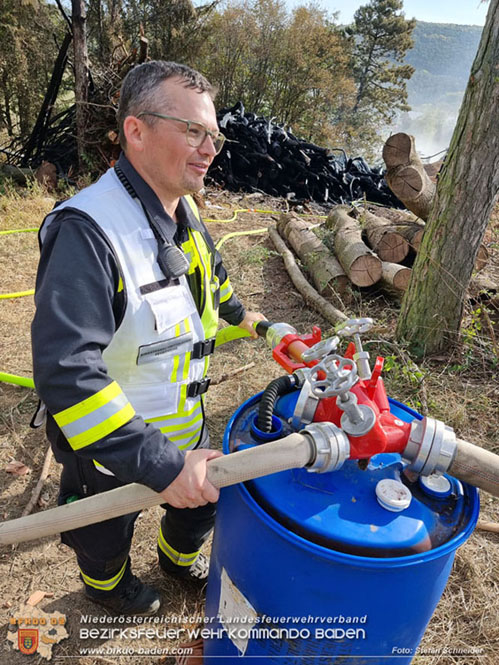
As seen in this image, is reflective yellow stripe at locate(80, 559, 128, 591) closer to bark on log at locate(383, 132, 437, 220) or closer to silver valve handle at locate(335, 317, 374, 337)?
silver valve handle at locate(335, 317, 374, 337)

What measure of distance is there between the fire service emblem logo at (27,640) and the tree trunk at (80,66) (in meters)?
7.57

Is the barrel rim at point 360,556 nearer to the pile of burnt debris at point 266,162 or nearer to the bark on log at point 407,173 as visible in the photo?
the bark on log at point 407,173

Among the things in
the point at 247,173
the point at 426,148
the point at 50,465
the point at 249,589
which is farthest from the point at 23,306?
the point at 426,148

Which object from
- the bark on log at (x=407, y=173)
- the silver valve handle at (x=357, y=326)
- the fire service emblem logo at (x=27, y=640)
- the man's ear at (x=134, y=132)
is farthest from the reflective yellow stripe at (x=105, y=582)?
the bark on log at (x=407, y=173)

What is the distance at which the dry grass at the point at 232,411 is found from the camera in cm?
195

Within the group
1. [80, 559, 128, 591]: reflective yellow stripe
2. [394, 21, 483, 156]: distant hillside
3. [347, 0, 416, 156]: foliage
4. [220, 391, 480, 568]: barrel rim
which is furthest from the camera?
[394, 21, 483, 156]: distant hillside

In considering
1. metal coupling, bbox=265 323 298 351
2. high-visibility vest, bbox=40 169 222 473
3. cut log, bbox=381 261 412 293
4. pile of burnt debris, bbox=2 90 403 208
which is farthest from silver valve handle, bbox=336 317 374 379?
pile of burnt debris, bbox=2 90 403 208

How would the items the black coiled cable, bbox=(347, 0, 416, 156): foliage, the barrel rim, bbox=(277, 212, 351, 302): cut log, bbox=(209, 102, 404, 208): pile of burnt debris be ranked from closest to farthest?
the barrel rim
the black coiled cable
bbox=(277, 212, 351, 302): cut log
bbox=(209, 102, 404, 208): pile of burnt debris
bbox=(347, 0, 416, 156): foliage

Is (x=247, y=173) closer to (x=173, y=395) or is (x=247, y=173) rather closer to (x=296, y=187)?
(x=296, y=187)

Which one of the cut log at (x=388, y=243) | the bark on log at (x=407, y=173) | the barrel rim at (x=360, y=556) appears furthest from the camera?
→ the cut log at (x=388, y=243)

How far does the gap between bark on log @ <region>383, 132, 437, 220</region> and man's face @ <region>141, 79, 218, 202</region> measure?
3259 millimetres

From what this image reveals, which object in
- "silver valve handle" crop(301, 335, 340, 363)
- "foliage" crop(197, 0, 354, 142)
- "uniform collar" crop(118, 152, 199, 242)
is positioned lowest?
"silver valve handle" crop(301, 335, 340, 363)

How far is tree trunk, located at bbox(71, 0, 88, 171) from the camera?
6.84 m

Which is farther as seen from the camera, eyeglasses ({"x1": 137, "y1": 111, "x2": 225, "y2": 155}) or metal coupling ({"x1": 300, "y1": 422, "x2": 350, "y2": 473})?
eyeglasses ({"x1": 137, "y1": 111, "x2": 225, "y2": 155})
